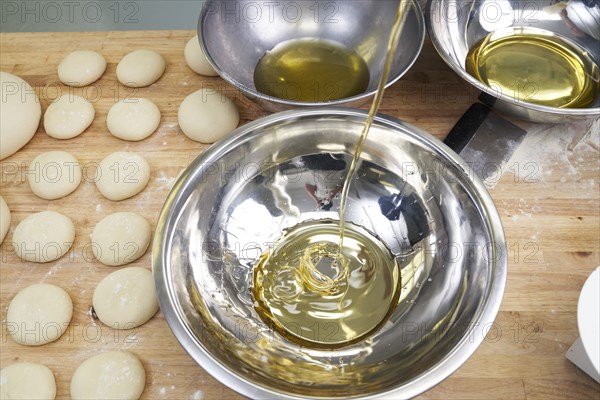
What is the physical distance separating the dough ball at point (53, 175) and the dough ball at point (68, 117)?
62mm

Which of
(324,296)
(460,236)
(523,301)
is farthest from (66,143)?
(523,301)

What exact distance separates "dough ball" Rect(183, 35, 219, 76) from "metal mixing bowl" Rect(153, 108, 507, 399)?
336 millimetres

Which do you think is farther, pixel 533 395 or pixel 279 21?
pixel 279 21

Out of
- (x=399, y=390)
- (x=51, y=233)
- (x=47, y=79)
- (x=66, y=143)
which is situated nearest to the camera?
(x=399, y=390)

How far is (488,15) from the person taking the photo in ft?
3.97

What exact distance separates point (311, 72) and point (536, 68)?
0.48 metres

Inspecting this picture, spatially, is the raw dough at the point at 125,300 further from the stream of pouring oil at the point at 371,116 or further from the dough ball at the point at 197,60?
the dough ball at the point at 197,60

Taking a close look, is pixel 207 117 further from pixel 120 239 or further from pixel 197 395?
pixel 197 395

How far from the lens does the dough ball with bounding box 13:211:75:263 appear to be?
3.13 ft

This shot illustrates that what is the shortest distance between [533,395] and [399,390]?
0.30 metres

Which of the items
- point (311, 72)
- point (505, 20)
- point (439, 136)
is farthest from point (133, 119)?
point (505, 20)

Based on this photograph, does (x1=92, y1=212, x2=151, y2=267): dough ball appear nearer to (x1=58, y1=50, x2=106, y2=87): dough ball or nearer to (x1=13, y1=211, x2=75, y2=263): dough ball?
(x1=13, y1=211, x2=75, y2=263): dough ball

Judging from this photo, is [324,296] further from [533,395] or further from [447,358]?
[533,395]

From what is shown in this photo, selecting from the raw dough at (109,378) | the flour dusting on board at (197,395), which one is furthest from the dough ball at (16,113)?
the flour dusting on board at (197,395)
